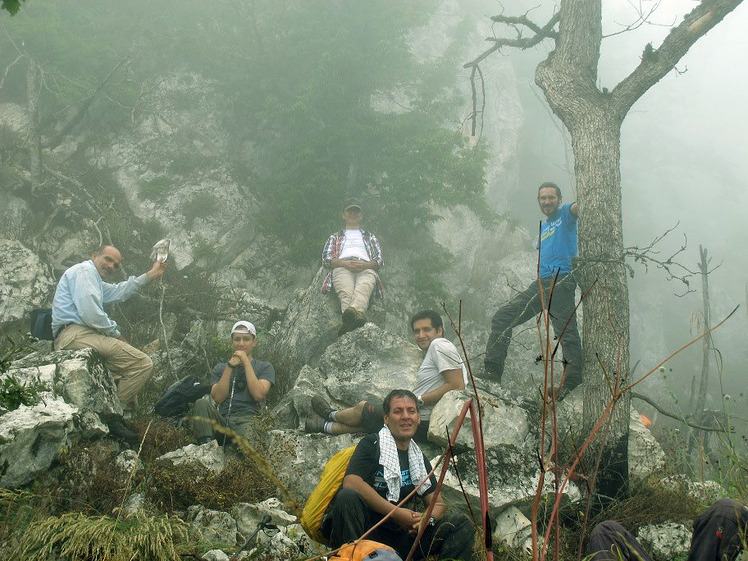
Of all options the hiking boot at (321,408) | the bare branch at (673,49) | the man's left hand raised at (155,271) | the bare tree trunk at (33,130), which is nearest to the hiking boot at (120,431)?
the hiking boot at (321,408)

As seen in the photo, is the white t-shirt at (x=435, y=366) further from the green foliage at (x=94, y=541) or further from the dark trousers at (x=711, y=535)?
the green foliage at (x=94, y=541)

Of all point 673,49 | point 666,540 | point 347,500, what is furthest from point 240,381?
point 673,49

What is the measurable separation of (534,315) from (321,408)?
122 inches

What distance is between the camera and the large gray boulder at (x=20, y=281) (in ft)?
29.6

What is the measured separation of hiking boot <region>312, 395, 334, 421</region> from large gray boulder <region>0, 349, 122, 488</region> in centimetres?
233

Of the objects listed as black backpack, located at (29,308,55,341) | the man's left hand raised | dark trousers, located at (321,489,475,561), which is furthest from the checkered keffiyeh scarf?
black backpack, located at (29,308,55,341)

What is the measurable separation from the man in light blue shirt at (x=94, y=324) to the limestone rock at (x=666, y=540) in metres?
6.03

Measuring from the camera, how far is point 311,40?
1423 cm

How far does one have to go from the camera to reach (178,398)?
6785 mm

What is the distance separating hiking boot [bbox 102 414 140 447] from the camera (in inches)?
235

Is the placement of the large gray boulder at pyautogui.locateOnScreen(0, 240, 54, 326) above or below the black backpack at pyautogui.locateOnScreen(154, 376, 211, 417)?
above

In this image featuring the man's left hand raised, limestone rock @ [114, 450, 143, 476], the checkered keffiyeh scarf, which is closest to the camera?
the checkered keffiyeh scarf

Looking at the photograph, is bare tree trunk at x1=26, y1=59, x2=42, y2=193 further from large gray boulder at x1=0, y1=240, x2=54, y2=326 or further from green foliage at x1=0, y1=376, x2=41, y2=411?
green foliage at x1=0, y1=376, x2=41, y2=411

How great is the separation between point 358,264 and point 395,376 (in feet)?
8.03
